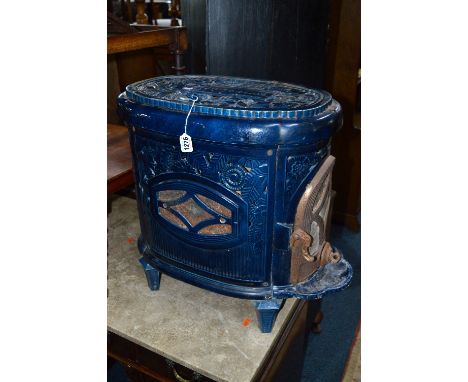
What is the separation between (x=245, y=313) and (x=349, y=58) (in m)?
1.44

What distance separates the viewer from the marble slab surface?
1017 mm

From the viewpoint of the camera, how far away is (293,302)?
1.23m

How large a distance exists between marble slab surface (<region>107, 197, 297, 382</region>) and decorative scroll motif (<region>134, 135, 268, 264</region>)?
27 cm

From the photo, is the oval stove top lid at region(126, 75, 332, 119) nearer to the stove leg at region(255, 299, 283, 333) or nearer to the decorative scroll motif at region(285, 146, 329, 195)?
the decorative scroll motif at region(285, 146, 329, 195)

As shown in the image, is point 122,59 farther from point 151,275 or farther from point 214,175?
point 214,175

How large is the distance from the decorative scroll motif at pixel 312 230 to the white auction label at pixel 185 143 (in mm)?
291

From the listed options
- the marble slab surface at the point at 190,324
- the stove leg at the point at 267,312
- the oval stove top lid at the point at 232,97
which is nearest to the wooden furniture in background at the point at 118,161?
the marble slab surface at the point at 190,324

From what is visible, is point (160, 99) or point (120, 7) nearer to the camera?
point (160, 99)

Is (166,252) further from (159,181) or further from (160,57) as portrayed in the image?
(160,57)

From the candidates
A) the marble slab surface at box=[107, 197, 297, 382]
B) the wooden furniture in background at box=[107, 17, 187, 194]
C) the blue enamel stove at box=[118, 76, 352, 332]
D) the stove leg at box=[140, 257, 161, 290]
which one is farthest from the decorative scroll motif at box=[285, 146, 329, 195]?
the wooden furniture in background at box=[107, 17, 187, 194]

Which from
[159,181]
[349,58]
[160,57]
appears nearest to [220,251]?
[159,181]

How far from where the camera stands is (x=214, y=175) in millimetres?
945

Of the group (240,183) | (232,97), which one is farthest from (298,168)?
(232,97)

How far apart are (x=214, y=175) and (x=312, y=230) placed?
0.30 meters
